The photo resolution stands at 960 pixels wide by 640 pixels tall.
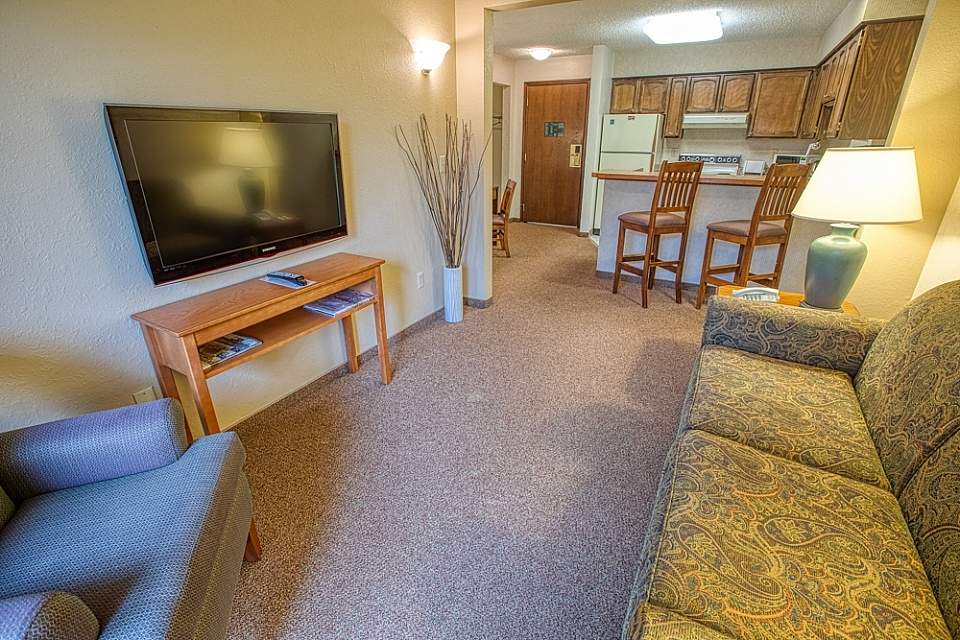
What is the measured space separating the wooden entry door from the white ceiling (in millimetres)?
758

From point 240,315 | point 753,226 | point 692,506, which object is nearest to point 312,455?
point 240,315

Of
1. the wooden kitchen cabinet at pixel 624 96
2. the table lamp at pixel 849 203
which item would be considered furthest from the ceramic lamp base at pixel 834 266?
the wooden kitchen cabinet at pixel 624 96

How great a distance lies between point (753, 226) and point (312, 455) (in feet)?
10.2

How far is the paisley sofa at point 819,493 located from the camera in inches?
33.6

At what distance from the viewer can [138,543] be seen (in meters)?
1.00

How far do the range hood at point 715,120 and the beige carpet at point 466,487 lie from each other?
11.6ft

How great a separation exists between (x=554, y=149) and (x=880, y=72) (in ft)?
12.7

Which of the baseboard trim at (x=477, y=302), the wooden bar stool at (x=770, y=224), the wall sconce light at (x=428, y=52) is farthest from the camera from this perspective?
the baseboard trim at (x=477, y=302)

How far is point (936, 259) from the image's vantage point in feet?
6.88

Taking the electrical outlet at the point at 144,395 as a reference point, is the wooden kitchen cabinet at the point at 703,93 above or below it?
above

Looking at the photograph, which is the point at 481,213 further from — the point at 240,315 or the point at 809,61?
the point at 809,61

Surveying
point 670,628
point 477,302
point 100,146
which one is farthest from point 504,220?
point 670,628

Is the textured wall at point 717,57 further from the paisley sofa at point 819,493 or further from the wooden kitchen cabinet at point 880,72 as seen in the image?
the paisley sofa at point 819,493

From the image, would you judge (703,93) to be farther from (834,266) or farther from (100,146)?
(100,146)
